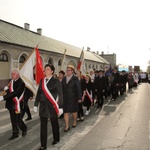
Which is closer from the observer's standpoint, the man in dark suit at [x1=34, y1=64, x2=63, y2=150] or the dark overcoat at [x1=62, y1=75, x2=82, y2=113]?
the man in dark suit at [x1=34, y1=64, x2=63, y2=150]

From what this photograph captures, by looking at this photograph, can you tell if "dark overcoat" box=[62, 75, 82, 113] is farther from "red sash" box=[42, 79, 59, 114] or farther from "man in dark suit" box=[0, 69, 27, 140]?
"red sash" box=[42, 79, 59, 114]

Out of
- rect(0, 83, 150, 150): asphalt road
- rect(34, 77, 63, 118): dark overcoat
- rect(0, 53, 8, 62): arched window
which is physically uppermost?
rect(0, 53, 8, 62): arched window

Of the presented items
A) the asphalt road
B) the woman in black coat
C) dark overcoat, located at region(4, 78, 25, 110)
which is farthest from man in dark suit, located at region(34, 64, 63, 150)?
the woman in black coat

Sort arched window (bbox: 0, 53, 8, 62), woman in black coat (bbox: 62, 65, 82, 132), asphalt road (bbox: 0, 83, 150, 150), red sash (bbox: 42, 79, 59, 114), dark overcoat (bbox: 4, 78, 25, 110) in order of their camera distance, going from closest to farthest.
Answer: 1. red sash (bbox: 42, 79, 59, 114)
2. asphalt road (bbox: 0, 83, 150, 150)
3. dark overcoat (bbox: 4, 78, 25, 110)
4. woman in black coat (bbox: 62, 65, 82, 132)
5. arched window (bbox: 0, 53, 8, 62)

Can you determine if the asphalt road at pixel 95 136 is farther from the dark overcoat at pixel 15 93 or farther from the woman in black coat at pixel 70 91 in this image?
the dark overcoat at pixel 15 93

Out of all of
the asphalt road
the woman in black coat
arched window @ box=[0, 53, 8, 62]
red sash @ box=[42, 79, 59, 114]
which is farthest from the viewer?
arched window @ box=[0, 53, 8, 62]

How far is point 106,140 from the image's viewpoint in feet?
15.9

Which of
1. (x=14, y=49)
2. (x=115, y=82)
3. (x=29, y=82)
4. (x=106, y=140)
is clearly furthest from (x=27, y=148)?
(x=14, y=49)

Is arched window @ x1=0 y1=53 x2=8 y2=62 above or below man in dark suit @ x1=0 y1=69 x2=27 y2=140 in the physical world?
above

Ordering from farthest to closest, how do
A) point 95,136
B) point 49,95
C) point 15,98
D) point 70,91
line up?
point 70,91, point 95,136, point 15,98, point 49,95

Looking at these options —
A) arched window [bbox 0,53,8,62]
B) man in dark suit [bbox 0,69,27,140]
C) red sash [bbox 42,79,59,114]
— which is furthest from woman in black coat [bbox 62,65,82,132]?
arched window [bbox 0,53,8,62]

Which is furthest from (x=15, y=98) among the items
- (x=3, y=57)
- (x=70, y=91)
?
(x=3, y=57)

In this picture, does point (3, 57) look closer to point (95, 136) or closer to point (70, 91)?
point (70, 91)

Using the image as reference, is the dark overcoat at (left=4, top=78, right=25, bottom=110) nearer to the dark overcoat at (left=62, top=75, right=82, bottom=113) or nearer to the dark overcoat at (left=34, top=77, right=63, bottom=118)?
the dark overcoat at (left=34, top=77, right=63, bottom=118)
